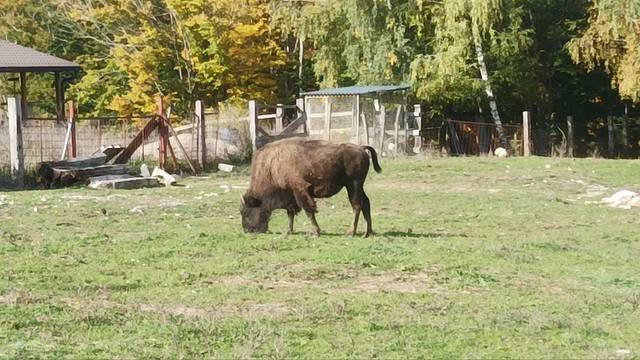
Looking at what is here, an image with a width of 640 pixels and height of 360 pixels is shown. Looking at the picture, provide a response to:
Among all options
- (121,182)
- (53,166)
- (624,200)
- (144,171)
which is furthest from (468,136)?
(53,166)

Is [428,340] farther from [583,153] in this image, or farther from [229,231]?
[583,153]

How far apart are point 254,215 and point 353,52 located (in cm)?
2539

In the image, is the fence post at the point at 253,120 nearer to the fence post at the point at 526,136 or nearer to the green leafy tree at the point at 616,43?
the fence post at the point at 526,136

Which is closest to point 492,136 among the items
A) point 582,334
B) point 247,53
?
point 247,53

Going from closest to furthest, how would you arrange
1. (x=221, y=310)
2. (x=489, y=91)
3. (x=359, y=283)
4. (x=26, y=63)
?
1. (x=221, y=310)
2. (x=359, y=283)
3. (x=26, y=63)
4. (x=489, y=91)

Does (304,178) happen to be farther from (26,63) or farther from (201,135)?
(26,63)

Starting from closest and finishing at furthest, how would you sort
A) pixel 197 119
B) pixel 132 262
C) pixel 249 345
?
pixel 249 345
pixel 132 262
pixel 197 119

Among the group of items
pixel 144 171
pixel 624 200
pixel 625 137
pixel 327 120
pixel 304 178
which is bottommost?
pixel 624 200

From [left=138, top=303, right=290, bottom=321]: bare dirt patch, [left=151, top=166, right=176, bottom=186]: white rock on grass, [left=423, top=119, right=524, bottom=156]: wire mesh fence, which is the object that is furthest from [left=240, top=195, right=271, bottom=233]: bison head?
[left=423, top=119, right=524, bottom=156]: wire mesh fence

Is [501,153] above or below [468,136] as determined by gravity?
below

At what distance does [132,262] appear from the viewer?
1166 cm

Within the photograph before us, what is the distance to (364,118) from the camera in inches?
1291

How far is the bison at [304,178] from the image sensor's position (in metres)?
14.1

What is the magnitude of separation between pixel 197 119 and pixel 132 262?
15.5 m
